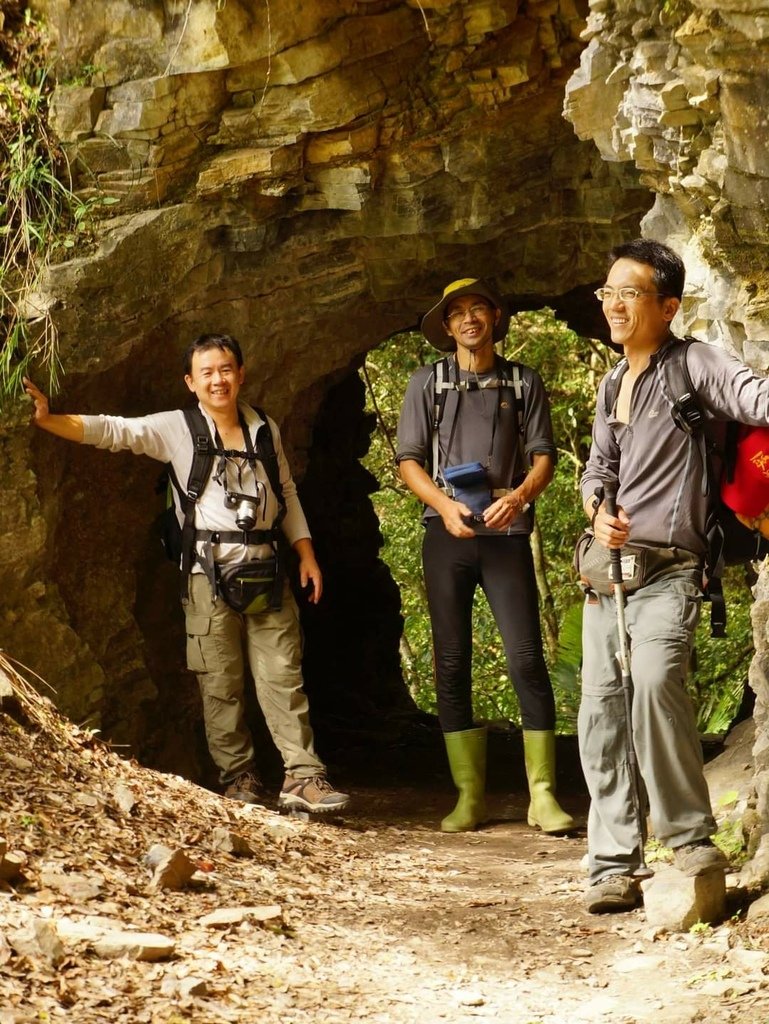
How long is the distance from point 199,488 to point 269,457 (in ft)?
1.35

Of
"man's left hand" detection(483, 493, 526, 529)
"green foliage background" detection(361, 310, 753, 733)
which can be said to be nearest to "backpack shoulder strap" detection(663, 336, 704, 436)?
"man's left hand" detection(483, 493, 526, 529)

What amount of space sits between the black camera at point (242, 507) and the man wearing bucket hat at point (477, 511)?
2.70ft

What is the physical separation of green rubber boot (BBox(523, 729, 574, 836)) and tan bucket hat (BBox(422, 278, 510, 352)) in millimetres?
2146

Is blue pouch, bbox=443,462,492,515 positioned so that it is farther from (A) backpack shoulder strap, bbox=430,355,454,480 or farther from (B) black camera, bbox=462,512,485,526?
(A) backpack shoulder strap, bbox=430,355,454,480

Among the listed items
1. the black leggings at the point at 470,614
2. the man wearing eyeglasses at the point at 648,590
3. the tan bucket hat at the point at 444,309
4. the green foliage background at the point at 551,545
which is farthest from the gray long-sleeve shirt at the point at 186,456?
the green foliage background at the point at 551,545

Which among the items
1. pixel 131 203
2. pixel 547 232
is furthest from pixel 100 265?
pixel 547 232

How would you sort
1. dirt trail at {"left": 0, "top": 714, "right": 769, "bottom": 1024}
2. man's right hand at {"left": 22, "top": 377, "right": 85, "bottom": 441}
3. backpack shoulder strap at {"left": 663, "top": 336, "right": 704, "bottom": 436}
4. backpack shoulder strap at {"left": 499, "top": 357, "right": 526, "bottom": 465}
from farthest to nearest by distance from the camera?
backpack shoulder strap at {"left": 499, "top": 357, "right": 526, "bottom": 465}
man's right hand at {"left": 22, "top": 377, "right": 85, "bottom": 441}
backpack shoulder strap at {"left": 663, "top": 336, "right": 704, "bottom": 436}
dirt trail at {"left": 0, "top": 714, "right": 769, "bottom": 1024}

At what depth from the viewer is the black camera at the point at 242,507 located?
20.1 feet

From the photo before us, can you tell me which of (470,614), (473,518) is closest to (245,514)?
(473,518)

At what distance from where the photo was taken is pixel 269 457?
629 centimetres

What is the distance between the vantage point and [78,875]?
4.18 m

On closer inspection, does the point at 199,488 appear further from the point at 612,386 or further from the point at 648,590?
the point at 648,590

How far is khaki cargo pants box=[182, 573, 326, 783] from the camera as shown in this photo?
621 cm

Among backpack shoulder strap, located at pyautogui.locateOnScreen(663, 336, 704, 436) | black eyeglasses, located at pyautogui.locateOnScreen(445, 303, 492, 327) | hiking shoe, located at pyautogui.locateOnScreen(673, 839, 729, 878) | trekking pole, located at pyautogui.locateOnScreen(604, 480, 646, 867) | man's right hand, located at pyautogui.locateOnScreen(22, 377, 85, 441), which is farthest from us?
black eyeglasses, located at pyautogui.locateOnScreen(445, 303, 492, 327)
